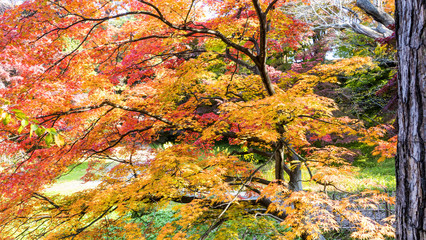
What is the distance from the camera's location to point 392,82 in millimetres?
6402

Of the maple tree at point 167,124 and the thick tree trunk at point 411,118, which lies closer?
the thick tree trunk at point 411,118

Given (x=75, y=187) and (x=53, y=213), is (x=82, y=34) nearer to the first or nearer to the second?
(x=53, y=213)

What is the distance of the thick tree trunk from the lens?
121 cm

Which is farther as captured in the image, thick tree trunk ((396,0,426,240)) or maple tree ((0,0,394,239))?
maple tree ((0,0,394,239))

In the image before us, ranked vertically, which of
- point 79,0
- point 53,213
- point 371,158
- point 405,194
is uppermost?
point 79,0

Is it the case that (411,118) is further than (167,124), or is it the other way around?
(167,124)

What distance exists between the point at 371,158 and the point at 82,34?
10.2 m

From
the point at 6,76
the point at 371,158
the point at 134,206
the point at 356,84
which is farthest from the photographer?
the point at 6,76

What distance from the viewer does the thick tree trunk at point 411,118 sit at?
47.5 inches

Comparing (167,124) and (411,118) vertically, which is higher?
(411,118)

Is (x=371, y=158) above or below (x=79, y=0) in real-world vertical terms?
below

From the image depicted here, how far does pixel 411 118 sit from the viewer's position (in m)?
1.25

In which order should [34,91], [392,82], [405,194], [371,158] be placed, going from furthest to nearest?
[371,158]
[392,82]
[34,91]
[405,194]

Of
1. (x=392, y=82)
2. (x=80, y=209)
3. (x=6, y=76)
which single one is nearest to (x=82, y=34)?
(x=80, y=209)
